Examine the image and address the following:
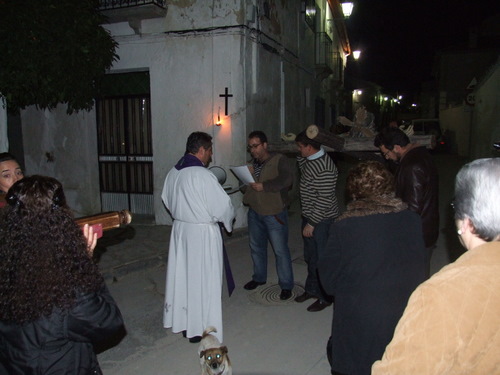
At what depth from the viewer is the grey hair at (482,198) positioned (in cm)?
135

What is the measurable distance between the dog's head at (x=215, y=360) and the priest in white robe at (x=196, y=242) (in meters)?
0.80

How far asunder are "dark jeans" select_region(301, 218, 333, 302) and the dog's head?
162 centimetres

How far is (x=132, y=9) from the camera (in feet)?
25.4

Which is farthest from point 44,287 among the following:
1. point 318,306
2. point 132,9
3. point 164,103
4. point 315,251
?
point 132,9

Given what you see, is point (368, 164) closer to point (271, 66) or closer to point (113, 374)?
point (113, 374)

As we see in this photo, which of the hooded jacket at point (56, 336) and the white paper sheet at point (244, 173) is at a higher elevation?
the white paper sheet at point (244, 173)

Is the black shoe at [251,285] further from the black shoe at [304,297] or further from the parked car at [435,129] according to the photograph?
the parked car at [435,129]

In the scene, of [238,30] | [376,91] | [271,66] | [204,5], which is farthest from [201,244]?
[376,91]

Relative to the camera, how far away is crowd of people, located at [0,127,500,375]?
1.25 metres

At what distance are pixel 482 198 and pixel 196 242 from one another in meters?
2.79

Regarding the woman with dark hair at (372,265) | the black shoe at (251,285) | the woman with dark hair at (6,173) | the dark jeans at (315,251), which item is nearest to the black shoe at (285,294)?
the dark jeans at (315,251)

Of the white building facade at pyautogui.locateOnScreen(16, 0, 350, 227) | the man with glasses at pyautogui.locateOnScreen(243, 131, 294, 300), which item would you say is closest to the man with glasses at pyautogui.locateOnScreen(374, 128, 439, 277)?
the man with glasses at pyautogui.locateOnScreen(243, 131, 294, 300)

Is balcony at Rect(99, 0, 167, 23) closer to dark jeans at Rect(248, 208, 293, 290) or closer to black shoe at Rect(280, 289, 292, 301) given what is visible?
dark jeans at Rect(248, 208, 293, 290)

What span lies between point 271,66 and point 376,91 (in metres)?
28.3
